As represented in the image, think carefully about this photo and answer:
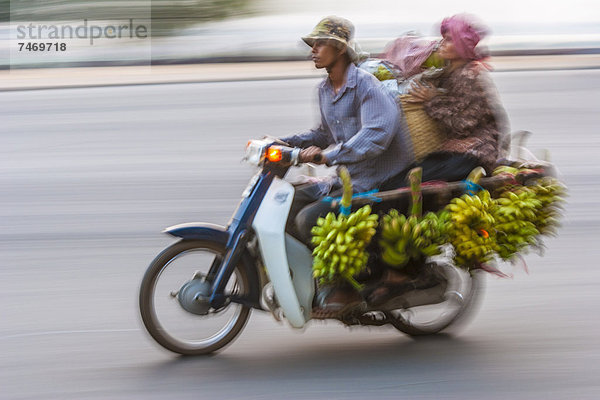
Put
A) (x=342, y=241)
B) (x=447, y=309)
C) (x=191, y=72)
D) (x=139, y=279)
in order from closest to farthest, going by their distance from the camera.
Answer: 1. (x=342, y=241)
2. (x=447, y=309)
3. (x=139, y=279)
4. (x=191, y=72)

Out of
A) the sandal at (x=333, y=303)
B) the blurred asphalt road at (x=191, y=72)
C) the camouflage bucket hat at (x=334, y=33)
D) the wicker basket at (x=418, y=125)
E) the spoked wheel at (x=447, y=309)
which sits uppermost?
the camouflage bucket hat at (x=334, y=33)

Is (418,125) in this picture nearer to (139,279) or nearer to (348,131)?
(348,131)

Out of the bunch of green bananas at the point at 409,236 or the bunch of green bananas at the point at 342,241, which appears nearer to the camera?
the bunch of green bananas at the point at 342,241

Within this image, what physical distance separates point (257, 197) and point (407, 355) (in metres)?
1.07

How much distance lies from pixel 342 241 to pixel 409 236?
34 centimetres

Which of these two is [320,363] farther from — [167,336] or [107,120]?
[107,120]

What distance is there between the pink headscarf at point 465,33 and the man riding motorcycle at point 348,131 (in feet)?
1.34

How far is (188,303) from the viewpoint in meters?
4.54

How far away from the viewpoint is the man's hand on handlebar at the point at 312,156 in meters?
4.36

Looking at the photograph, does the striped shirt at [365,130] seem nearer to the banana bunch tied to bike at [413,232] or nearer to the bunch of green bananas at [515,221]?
the banana bunch tied to bike at [413,232]

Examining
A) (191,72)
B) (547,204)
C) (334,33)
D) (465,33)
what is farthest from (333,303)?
(191,72)

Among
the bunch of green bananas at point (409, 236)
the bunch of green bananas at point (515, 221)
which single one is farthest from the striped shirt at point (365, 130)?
the bunch of green bananas at point (515, 221)

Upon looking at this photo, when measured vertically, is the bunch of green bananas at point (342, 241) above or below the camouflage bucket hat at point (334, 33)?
below

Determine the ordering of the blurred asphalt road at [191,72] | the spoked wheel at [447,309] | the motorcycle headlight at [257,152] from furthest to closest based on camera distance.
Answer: the blurred asphalt road at [191,72] → the spoked wheel at [447,309] → the motorcycle headlight at [257,152]
